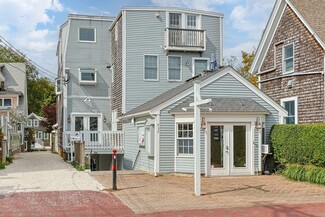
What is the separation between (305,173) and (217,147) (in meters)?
3.46

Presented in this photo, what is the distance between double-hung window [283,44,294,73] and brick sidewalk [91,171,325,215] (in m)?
5.85

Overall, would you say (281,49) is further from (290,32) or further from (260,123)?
(260,123)

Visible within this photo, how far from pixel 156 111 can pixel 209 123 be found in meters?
2.19

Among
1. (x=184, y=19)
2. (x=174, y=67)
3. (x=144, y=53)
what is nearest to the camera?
(x=144, y=53)

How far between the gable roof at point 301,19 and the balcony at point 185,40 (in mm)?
3785

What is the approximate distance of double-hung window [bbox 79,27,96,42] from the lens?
87.5 ft

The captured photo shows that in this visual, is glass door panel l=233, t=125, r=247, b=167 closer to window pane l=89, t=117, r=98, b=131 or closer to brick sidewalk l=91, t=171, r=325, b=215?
brick sidewalk l=91, t=171, r=325, b=215

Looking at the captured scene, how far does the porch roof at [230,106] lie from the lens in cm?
1573

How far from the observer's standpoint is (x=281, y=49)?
1986 cm

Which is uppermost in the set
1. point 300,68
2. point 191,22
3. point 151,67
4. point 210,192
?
point 191,22

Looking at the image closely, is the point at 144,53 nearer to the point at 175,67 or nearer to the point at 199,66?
the point at 175,67

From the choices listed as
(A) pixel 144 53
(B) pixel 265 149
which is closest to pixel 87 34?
(A) pixel 144 53

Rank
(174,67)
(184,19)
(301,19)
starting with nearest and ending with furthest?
1. (301,19)
2. (174,67)
3. (184,19)

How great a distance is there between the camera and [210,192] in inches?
471
